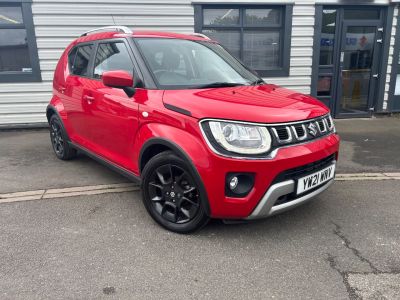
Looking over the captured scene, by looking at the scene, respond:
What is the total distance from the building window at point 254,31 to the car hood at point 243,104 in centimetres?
467

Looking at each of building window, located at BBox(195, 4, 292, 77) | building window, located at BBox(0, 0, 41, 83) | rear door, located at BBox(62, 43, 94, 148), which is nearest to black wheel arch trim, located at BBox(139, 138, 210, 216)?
rear door, located at BBox(62, 43, 94, 148)

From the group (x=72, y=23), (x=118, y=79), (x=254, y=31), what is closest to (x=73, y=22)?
(x=72, y=23)

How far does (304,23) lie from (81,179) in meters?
5.88

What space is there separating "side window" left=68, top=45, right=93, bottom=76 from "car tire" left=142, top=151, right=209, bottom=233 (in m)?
1.83

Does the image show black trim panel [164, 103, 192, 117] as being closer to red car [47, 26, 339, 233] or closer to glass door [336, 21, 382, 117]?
red car [47, 26, 339, 233]

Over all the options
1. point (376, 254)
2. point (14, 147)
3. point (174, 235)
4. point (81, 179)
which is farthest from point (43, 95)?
point (376, 254)

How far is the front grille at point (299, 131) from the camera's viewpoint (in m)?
2.73

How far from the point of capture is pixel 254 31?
25.5ft

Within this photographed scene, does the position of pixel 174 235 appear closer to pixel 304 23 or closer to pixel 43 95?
pixel 43 95

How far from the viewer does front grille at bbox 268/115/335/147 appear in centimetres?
273

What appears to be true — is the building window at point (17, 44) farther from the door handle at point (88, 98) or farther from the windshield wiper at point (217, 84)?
the windshield wiper at point (217, 84)

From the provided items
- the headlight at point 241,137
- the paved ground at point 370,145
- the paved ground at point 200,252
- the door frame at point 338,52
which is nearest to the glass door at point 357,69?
the door frame at point 338,52

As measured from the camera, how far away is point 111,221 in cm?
346

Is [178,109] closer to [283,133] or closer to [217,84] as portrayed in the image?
[217,84]
